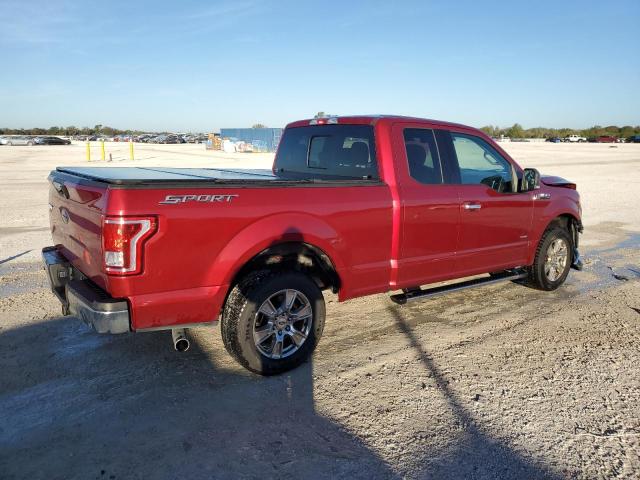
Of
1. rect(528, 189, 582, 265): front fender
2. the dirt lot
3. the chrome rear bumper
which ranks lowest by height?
the dirt lot

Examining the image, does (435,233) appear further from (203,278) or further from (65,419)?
(65,419)

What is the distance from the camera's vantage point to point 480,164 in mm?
5352

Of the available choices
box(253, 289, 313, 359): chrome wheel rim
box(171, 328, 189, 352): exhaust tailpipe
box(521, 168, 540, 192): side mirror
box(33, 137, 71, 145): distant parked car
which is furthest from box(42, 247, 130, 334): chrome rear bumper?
box(33, 137, 71, 145): distant parked car

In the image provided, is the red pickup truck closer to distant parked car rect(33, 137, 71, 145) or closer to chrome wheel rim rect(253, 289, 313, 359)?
chrome wheel rim rect(253, 289, 313, 359)

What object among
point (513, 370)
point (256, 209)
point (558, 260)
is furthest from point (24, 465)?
point (558, 260)

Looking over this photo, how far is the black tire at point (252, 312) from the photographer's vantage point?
12.1ft

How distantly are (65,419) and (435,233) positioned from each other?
3.26 meters

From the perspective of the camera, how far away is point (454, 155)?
16.5ft

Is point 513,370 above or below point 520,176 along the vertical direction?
below

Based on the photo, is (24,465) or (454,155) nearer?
(24,465)

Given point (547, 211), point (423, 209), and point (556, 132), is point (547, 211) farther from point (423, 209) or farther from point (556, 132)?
point (556, 132)

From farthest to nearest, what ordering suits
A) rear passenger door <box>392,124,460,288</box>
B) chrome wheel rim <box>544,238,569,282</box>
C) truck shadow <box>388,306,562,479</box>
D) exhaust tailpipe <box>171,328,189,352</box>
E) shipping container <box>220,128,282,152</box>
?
shipping container <box>220,128,282,152</box>
chrome wheel rim <box>544,238,569,282</box>
rear passenger door <box>392,124,460,288</box>
exhaust tailpipe <box>171,328,189,352</box>
truck shadow <box>388,306,562,479</box>

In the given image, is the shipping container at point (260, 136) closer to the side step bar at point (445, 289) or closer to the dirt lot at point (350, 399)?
the side step bar at point (445, 289)

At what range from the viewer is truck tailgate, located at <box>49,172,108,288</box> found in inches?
129
